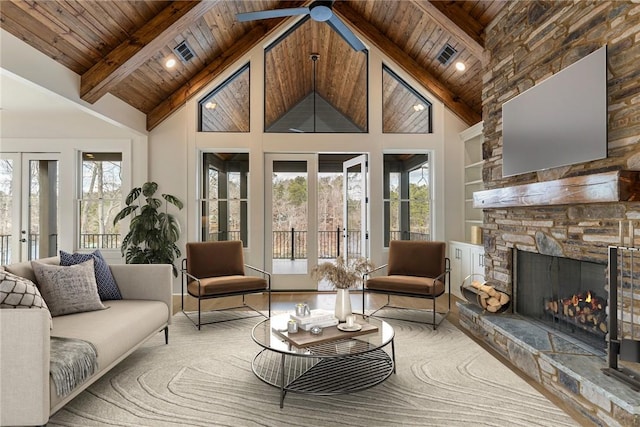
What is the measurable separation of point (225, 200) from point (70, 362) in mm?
3935

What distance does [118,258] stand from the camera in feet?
19.2

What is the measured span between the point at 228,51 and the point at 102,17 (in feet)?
6.93

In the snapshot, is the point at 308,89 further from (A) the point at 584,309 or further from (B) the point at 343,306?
(A) the point at 584,309

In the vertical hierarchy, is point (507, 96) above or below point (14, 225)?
above

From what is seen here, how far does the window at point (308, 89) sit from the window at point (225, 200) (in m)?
0.76

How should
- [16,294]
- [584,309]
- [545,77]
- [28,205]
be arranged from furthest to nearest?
1. [28,205]
2. [545,77]
3. [584,309]
4. [16,294]

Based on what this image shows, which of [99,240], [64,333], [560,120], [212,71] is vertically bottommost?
[64,333]

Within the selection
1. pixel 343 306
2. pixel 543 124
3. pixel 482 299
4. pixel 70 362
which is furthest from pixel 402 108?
pixel 70 362

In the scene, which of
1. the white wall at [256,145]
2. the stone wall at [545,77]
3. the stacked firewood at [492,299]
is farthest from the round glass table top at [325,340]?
the white wall at [256,145]

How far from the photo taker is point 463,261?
5.45 meters

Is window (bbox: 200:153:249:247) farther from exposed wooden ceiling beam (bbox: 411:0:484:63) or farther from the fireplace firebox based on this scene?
the fireplace firebox

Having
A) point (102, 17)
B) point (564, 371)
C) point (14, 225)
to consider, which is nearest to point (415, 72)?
point (102, 17)

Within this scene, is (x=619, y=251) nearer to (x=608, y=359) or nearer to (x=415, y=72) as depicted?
(x=608, y=359)

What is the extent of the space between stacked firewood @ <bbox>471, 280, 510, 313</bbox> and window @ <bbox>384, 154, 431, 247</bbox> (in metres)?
2.26
